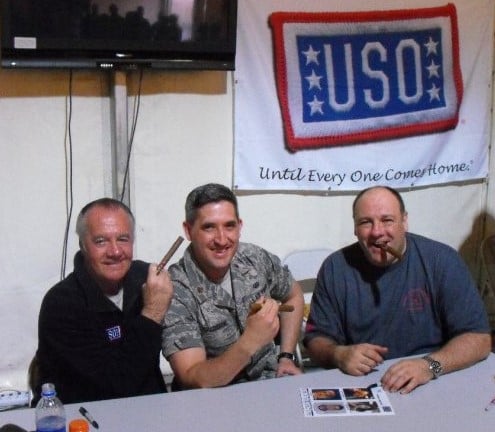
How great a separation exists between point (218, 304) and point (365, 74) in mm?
1834

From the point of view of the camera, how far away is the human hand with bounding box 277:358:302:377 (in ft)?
7.71

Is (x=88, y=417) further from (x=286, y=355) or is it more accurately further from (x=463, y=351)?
(x=463, y=351)

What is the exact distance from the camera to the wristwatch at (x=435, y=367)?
2035mm

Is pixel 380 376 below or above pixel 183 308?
below

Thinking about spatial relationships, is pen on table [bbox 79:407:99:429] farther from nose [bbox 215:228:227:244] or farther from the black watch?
the black watch

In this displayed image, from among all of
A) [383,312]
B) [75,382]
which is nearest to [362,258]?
[383,312]

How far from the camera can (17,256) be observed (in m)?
3.25

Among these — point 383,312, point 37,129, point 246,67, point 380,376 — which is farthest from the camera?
point 246,67

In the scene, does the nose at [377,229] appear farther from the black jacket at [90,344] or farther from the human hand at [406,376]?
the black jacket at [90,344]

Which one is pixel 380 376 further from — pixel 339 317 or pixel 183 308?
pixel 183 308

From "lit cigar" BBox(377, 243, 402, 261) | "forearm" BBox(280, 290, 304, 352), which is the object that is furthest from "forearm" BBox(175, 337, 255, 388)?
"lit cigar" BBox(377, 243, 402, 261)

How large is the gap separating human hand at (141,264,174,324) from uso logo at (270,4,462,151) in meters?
1.59

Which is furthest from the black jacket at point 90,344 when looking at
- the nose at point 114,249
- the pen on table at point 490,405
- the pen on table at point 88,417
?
the pen on table at point 490,405

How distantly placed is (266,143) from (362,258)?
3.99ft
